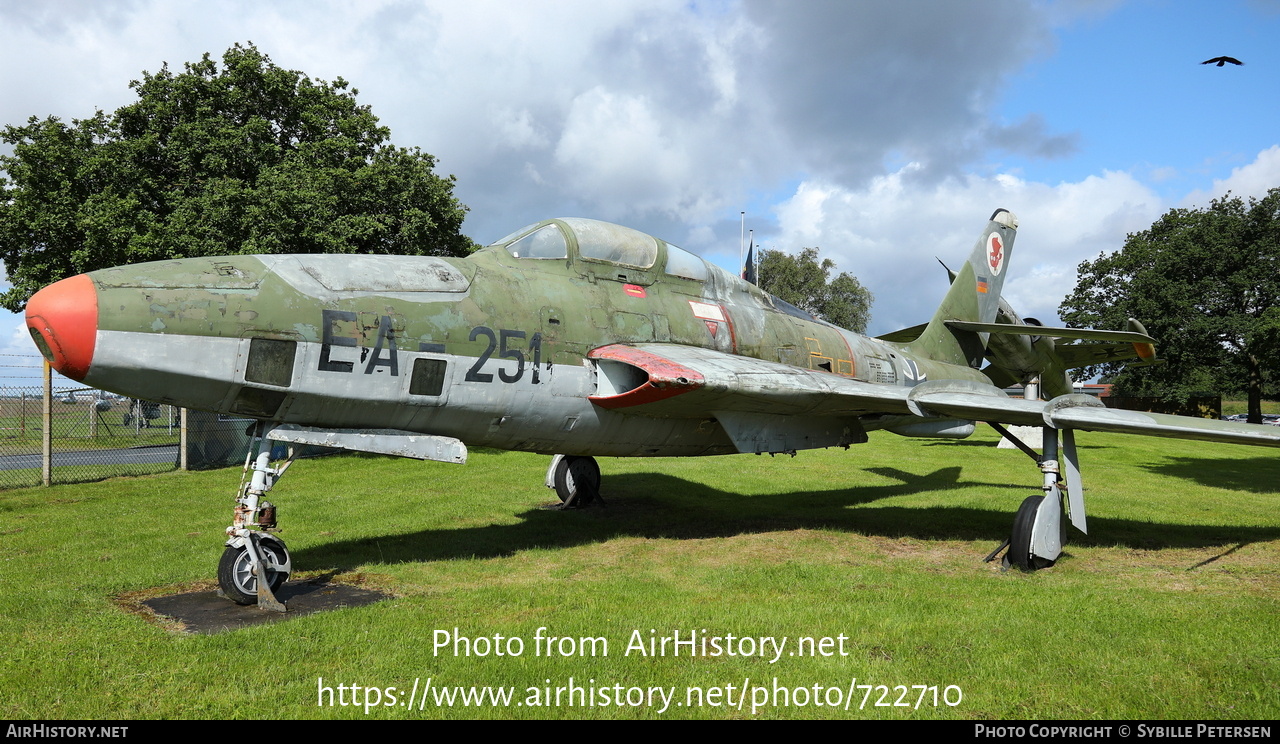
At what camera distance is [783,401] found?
877cm

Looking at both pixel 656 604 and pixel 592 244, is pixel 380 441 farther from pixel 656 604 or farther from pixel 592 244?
pixel 592 244

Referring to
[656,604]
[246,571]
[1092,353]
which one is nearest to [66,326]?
[246,571]

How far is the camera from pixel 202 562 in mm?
8352

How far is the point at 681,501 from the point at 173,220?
15.3 meters

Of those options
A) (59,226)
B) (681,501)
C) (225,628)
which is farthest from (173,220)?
(225,628)

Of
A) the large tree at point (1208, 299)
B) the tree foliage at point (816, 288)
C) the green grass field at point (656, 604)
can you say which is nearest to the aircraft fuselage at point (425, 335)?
the green grass field at point (656, 604)

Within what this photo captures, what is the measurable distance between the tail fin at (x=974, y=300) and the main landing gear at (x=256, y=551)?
11.2 meters

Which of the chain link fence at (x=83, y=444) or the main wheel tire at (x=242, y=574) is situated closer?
the main wheel tire at (x=242, y=574)

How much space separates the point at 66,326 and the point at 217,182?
52.0 feet

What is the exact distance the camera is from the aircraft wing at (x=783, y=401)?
26.7 feet

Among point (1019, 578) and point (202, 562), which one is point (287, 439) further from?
point (1019, 578)

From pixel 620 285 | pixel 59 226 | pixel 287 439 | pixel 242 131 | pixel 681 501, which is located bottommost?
pixel 681 501

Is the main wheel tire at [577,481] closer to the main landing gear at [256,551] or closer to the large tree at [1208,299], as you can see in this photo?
the main landing gear at [256,551]

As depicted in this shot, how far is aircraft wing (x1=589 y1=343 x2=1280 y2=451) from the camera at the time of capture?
8.14 metres
